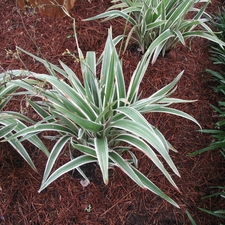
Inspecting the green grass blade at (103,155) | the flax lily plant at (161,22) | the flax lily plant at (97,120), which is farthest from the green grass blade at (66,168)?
the flax lily plant at (161,22)

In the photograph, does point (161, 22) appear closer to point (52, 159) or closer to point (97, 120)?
point (97, 120)

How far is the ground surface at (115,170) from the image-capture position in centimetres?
140

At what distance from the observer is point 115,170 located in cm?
150

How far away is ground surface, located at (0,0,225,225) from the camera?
1.40m

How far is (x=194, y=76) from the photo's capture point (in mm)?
1988

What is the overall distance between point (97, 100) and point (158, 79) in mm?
739

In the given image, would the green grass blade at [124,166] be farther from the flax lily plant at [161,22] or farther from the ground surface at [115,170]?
the flax lily plant at [161,22]

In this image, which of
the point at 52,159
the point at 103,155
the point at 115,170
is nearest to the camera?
the point at 103,155

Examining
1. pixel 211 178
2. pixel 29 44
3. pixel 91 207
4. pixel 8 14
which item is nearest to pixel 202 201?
pixel 211 178

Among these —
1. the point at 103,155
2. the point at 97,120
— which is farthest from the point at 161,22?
the point at 103,155

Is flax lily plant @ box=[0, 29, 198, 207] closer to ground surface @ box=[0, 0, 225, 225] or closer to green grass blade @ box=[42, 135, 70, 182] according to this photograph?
green grass blade @ box=[42, 135, 70, 182]

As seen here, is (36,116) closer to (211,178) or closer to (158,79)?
(158,79)

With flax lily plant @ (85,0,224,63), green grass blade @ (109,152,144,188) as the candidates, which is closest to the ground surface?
flax lily plant @ (85,0,224,63)

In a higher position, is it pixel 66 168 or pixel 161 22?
pixel 161 22
